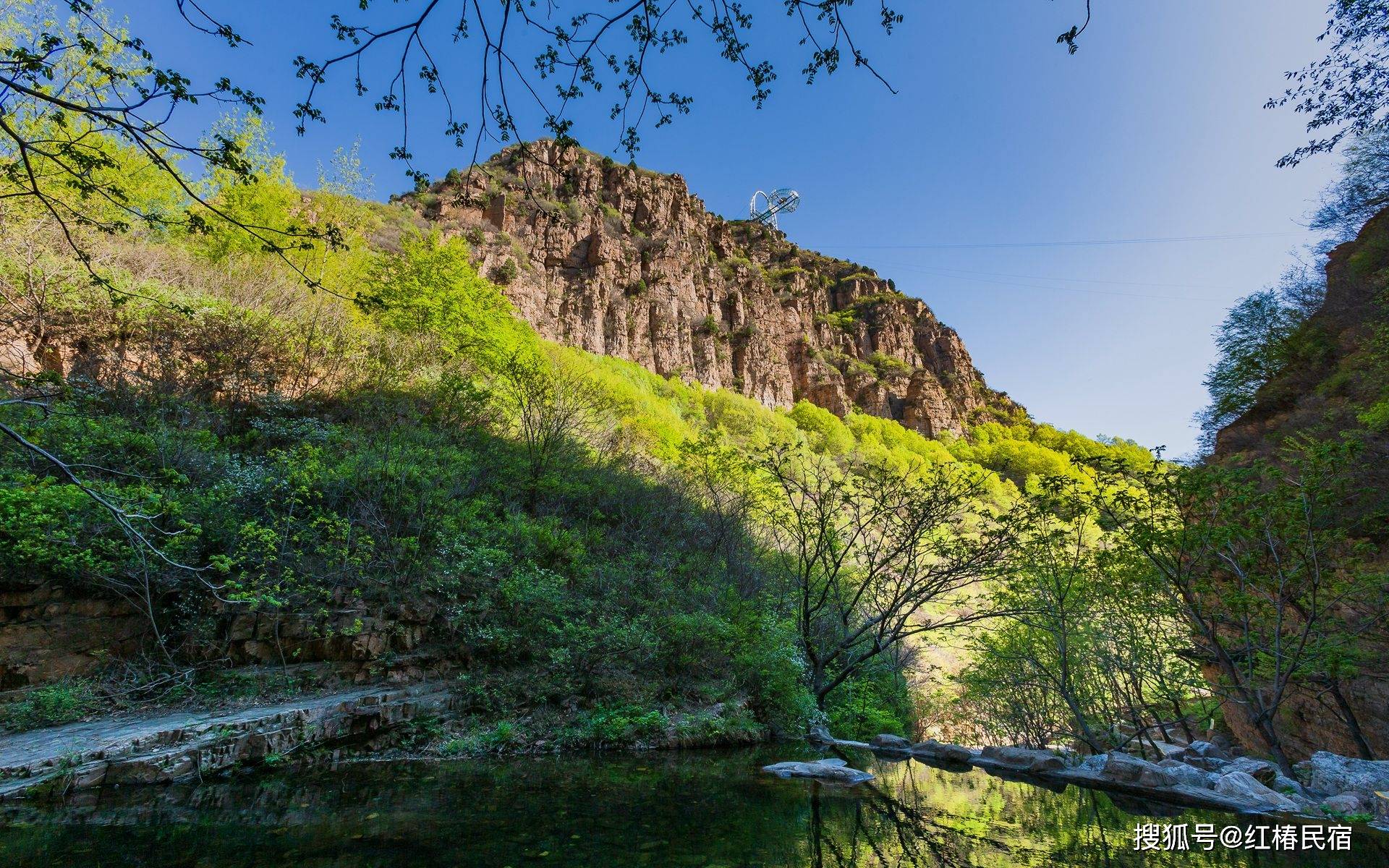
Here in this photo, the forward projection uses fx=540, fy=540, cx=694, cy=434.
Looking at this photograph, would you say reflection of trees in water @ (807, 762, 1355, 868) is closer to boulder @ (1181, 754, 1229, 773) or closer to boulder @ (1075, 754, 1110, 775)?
boulder @ (1075, 754, 1110, 775)

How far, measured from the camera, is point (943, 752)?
7949mm

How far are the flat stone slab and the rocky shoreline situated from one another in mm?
5089

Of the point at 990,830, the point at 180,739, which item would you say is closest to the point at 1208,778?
the point at 990,830

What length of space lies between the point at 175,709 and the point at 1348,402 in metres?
21.5

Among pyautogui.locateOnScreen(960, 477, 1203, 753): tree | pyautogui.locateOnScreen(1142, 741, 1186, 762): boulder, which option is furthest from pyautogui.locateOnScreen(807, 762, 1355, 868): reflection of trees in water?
pyautogui.locateOnScreen(1142, 741, 1186, 762): boulder

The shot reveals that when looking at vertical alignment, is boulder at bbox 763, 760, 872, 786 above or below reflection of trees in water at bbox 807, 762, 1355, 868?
below

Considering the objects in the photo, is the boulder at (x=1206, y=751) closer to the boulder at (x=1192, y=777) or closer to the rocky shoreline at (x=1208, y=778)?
the rocky shoreline at (x=1208, y=778)

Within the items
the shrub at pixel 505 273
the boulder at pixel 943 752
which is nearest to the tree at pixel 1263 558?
the boulder at pixel 943 752

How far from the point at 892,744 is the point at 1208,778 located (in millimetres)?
4144

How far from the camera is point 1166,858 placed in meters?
3.80

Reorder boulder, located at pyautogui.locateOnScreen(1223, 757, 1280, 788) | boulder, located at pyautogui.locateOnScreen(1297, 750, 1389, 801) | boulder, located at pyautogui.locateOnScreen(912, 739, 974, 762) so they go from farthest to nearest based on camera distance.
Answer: boulder, located at pyautogui.locateOnScreen(912, 739, 974, 762) < boulder, located at pyautogui.locateOnScreen(1223, 757, 1280, 788) < boulder, located at pyautogui.locateOnScreen(1297, 750, 1389, 801)

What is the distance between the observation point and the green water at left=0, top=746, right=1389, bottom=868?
3.59m

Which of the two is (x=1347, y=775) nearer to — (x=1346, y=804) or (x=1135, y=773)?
(x=1346, y=804)

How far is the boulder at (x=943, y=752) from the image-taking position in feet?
25.3
